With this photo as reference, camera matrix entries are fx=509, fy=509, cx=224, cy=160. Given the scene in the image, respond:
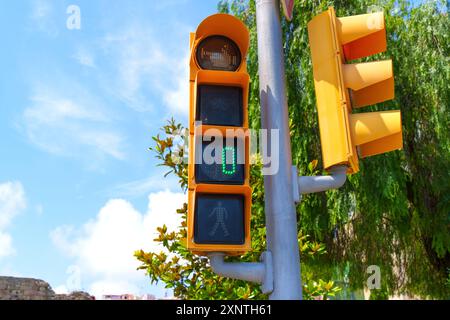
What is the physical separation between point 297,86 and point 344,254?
4243 millimetres

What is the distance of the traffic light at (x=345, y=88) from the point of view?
3.45 metres

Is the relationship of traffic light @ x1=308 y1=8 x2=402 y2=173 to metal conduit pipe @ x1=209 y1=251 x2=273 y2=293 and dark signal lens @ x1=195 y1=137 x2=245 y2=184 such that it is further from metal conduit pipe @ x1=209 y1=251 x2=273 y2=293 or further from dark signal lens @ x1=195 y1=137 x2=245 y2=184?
metal conduit pipe @ x1=209 y1=251 x2=273 y2=293

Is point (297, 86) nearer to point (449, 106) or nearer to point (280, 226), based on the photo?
point (449, 106)

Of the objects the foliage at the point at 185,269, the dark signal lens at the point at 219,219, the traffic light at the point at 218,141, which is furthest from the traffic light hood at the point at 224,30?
the foliage at the point at 185,269

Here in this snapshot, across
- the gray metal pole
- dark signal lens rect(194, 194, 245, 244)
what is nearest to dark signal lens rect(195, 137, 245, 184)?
dark signal lens rect(194, 194, 245, 244)

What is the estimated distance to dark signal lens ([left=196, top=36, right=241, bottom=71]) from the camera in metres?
3.65

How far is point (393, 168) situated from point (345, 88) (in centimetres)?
815

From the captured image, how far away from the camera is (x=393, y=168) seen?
11.1m

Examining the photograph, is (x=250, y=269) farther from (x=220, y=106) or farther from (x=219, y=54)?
(x=219, y=54)

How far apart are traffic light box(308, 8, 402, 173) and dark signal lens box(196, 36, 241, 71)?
0.58 metres

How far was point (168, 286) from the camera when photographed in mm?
6809

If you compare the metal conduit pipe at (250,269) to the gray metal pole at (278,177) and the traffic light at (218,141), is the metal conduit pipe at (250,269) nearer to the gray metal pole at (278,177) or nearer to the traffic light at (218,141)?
the gray metal pole at (278,177)

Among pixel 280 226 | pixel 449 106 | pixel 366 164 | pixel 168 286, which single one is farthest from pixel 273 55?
pixel 449 106

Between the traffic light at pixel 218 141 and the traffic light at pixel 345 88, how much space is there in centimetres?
54
